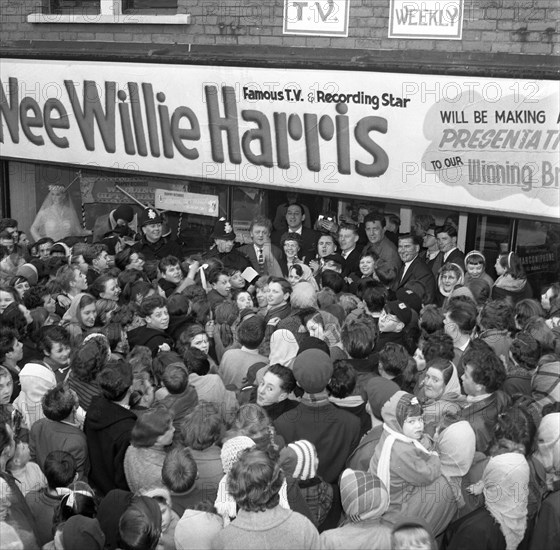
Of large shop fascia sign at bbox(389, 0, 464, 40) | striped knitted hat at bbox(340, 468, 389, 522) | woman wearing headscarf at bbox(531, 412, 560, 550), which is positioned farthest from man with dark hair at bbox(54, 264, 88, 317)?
woman wearing headscarf at bbox(531, 412, 560, 550)

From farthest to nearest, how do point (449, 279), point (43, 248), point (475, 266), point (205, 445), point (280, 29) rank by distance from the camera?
point (280, 29) → point (43, 248) → point (475, 266) → point (449, 279) → point (205, 445)

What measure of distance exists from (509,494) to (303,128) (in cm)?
565

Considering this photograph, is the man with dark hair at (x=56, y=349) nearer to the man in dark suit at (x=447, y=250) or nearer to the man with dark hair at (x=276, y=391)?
the man with dark hair at (x=276, y=391)

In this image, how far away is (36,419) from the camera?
18.2 ft

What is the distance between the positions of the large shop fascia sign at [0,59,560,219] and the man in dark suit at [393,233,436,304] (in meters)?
0.45

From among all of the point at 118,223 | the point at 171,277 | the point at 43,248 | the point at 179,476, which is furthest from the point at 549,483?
the point at 118,223

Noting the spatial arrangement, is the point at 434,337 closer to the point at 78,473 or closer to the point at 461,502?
the point at 461,502

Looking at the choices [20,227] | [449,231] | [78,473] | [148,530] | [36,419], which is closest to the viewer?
[148,530]

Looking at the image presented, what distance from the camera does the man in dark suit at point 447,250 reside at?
8781 millimetres

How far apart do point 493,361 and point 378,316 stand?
5.72ft

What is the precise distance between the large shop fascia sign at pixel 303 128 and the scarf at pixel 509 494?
4.16 metres

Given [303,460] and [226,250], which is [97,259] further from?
[303,460]

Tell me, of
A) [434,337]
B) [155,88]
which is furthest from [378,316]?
[155,88]

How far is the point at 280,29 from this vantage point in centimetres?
938
